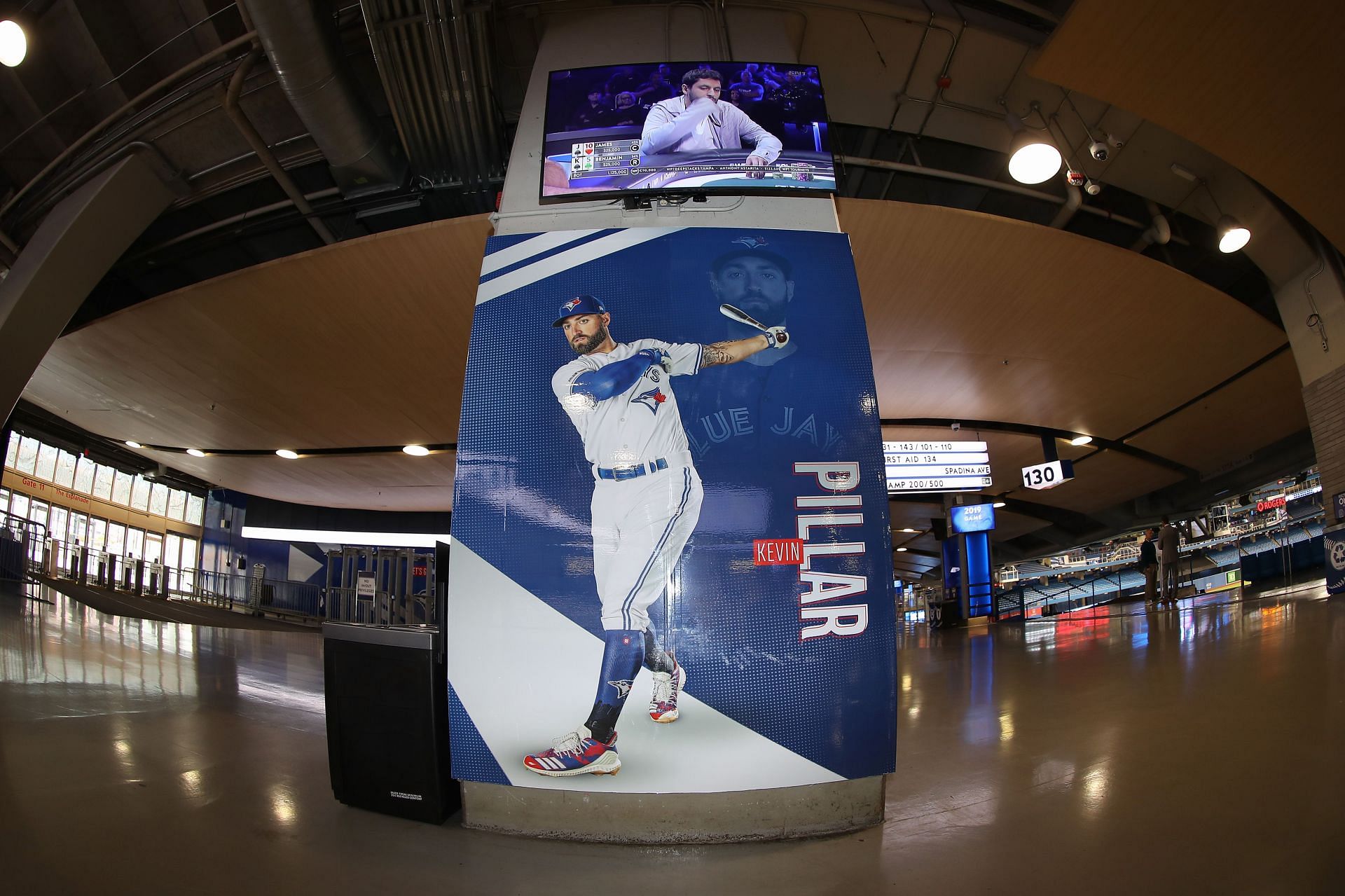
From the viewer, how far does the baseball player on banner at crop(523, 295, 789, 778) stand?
2.48 meters

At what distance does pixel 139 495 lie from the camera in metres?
23.7

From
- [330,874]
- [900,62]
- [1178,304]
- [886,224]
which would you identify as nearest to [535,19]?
[900,62]

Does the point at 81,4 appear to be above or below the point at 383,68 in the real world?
above

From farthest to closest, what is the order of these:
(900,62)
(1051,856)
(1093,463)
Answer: (1093,463) → (900,62) → (1051,856)

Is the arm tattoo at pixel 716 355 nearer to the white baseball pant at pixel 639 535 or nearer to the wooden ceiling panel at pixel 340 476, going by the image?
the white baseball pant at pixel 639 535

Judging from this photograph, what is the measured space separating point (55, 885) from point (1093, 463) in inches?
713

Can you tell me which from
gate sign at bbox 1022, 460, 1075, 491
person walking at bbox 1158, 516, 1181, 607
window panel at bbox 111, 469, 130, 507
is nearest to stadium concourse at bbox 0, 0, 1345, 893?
person walking at bbox 1158, 516, 1181, 607

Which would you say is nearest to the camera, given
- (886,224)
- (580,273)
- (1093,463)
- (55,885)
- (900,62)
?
(55,885)

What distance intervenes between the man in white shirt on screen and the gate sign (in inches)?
456

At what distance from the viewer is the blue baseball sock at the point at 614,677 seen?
8.12 ft

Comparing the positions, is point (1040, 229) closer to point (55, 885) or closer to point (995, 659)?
point (995, 659)

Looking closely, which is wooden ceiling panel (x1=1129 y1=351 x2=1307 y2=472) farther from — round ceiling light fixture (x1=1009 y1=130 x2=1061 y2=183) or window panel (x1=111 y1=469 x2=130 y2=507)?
window panel (x1=111 y1=469 x2=130 y2=507)

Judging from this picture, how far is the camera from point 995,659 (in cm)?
668

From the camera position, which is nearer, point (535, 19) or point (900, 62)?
point (535, 19)
